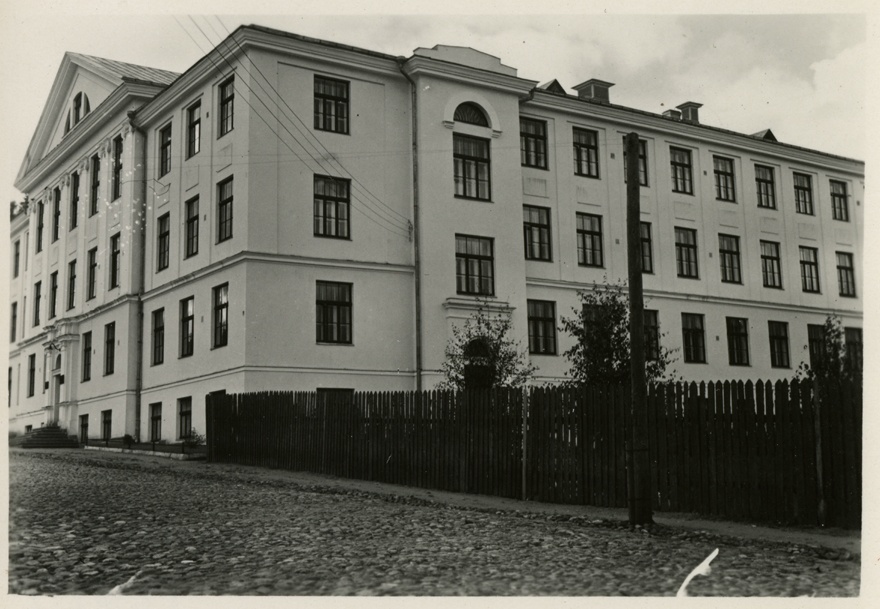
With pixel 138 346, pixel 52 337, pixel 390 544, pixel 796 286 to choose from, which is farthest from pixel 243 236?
pixel 796 286

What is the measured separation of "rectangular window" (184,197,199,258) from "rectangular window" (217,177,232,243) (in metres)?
1.62

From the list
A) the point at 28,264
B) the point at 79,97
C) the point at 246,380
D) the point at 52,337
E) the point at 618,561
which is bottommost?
the point at 618,561

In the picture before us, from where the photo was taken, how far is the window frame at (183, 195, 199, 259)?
29125 mm

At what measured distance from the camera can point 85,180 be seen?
34375mm

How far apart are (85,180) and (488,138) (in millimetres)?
14890

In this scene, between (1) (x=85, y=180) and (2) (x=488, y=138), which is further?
(1) (x=85, y=180)

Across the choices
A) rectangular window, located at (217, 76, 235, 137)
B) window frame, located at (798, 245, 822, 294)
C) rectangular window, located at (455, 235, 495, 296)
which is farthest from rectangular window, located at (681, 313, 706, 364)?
rectangular window, located at (217, 76, 235, 137)

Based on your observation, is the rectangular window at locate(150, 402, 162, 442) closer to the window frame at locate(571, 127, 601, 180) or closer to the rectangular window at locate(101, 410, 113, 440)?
the rectangular window at locate(101, 410, 113, 440)

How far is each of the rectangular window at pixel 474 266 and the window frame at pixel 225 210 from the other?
22.2ft

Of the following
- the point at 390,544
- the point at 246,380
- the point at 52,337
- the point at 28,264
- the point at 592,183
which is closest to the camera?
the point at 390,544

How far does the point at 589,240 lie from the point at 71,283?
19.4 metres

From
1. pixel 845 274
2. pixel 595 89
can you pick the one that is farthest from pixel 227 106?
pixel 845 274

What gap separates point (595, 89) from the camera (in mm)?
35781

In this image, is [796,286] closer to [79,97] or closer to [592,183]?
[592,183]
